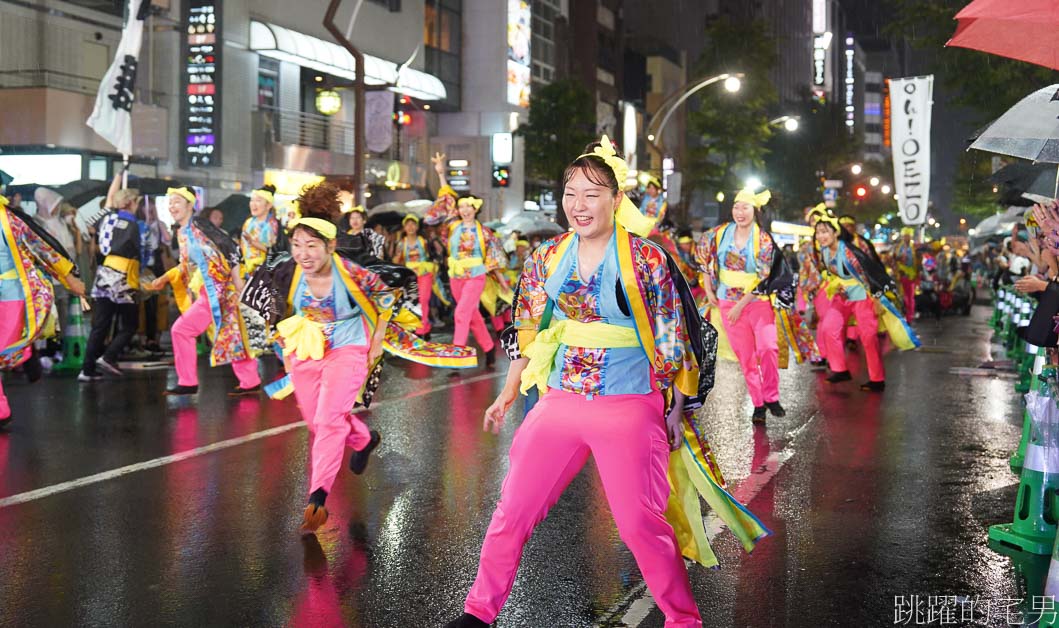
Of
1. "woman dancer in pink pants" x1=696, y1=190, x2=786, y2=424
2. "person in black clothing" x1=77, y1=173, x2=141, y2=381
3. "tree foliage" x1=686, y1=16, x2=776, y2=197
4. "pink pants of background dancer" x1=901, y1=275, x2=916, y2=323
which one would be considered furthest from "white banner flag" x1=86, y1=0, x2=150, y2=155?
"tree foliage" x1=686, y1=16, x2=776, y2=197

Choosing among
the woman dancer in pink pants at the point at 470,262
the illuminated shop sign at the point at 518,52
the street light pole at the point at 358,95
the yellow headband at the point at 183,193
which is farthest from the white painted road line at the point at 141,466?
the illuminated shop sign at the point at 518,52

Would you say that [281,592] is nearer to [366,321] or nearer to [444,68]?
[366,321]

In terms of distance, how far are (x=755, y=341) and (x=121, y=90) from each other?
398 inches

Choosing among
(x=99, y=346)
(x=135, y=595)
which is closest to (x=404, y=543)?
(x=135, y=595)

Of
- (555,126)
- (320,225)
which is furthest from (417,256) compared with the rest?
(555,126)

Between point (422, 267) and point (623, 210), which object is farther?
point (422, 267)

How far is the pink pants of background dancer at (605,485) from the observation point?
167 inches

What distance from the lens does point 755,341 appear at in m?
10.2

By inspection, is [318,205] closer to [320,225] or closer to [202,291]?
[320,225]

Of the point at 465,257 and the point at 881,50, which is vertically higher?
the point at 881,50

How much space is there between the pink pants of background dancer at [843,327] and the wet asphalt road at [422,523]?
188cm

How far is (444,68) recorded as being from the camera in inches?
1677

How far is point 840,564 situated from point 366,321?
114 inches

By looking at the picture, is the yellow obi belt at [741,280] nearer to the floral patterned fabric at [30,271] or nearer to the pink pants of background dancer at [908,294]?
the floral patterned fabric at [30,271]
